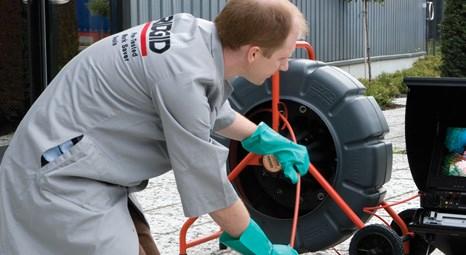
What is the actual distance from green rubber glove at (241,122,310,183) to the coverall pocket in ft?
2.87

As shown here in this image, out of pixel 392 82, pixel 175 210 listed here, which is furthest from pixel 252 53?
pixel 392 82

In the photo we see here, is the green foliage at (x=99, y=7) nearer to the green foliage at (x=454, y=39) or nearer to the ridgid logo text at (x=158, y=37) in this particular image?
the ridgid logo text at (x=158, y=37)

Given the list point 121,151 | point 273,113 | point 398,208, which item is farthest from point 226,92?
point 398,208

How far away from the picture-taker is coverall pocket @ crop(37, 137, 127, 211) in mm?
2652

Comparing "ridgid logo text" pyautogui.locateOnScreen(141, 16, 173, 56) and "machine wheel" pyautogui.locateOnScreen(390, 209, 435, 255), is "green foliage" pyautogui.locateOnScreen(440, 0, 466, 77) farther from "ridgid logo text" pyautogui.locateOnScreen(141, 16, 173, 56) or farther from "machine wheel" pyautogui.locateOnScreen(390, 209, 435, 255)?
"ridgid logo text" pyautogui.locateOnScreen(141, 16, 173, 56)

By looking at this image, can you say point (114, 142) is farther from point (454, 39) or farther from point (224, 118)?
point (454, 39)

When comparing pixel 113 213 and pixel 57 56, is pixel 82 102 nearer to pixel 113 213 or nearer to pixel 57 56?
pixel 113 213

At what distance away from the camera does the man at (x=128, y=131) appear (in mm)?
2637

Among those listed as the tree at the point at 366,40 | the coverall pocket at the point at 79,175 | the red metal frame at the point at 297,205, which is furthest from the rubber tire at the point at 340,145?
the tree at the point at 366,40

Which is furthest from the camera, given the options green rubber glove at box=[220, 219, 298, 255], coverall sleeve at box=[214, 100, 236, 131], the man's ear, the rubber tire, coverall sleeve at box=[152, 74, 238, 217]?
the rubber tire

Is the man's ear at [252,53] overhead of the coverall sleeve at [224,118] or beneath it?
overhead

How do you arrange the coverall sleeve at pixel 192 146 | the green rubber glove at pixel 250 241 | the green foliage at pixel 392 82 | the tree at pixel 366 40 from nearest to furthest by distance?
the coverall sleeve at pixel 192 146, the green rubber glove at pixel 250 241, the green foliage at pixel 392 82, the tree at pixel 366 40

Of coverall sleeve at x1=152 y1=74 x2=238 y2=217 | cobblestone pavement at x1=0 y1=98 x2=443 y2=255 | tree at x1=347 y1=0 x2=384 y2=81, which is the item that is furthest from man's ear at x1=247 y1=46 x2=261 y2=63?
tree at x1=347 y1=0 x2=384 y2=81

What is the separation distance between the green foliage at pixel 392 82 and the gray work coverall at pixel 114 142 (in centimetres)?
928
